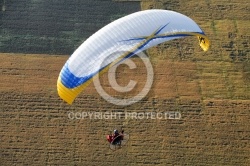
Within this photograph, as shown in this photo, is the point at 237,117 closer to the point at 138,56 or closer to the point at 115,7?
the point at 138,56

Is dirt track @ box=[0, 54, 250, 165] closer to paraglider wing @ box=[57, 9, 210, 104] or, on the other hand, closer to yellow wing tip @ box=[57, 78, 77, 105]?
yellow wing tip @ box=[57, 78, 77, 105]

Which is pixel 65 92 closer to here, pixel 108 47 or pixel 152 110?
pixel 108 47

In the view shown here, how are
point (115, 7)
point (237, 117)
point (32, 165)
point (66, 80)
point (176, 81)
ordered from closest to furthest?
point (66, 80) → point (32, 165) → point (237, 117) → point (176, 81) → point (115, 7)

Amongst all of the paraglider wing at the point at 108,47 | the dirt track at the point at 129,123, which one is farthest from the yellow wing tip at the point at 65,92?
the dirt track at the point at 129,123

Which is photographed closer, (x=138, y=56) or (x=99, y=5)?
(x=138, y=56)

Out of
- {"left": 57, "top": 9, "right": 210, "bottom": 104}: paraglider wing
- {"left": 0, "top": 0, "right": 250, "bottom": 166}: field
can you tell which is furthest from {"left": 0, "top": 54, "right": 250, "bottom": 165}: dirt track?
{"left": 57, "top": 9, "right": 210, "bottom": 104}: paraglider wing

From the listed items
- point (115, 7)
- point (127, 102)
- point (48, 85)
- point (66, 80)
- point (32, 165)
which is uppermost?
point (115, 7)

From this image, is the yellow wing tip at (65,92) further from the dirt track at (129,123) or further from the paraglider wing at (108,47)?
the dirt track at (129,123)

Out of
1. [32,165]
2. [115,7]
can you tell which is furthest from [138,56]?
[32,165]
